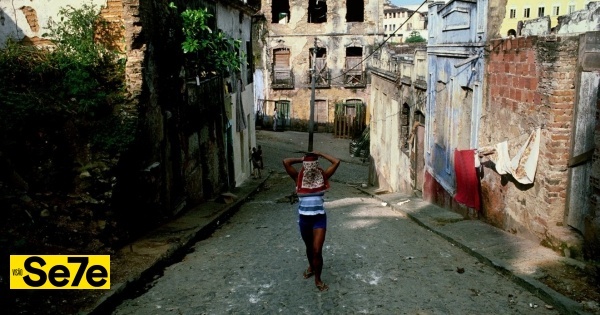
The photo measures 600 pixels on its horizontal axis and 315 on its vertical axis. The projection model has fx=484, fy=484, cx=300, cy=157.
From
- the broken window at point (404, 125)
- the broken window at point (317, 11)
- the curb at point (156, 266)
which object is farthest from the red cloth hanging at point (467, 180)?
the broken window at point (317, 11)

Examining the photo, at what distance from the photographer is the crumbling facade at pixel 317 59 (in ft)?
110

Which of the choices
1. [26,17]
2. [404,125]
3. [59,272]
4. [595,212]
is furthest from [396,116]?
[59,272]

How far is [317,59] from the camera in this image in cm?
3400

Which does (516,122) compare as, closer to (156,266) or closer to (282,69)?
(156,266)

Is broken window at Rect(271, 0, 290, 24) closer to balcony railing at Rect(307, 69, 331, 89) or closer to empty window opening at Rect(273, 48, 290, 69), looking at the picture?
empty window opening at Rect(273, 48, 290, 69)

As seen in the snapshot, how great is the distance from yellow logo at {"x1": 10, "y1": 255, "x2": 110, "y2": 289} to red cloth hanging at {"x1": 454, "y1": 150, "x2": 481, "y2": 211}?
20.5 feet

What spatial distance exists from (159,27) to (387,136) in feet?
33.3

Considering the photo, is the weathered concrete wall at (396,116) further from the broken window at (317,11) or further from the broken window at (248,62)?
the broken window at (317,11)

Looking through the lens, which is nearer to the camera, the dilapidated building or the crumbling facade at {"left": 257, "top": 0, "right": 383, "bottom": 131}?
the dilapidated building

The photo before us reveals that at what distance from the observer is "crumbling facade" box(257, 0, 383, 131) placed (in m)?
33.4

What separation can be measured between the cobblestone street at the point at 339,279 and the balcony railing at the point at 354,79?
2543 cm

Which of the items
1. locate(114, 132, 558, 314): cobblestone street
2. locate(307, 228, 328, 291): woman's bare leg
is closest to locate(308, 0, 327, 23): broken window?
locate(114, 132, 558, 314): cobblestone street

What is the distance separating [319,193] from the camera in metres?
5.59

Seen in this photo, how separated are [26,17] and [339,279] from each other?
783 cm
